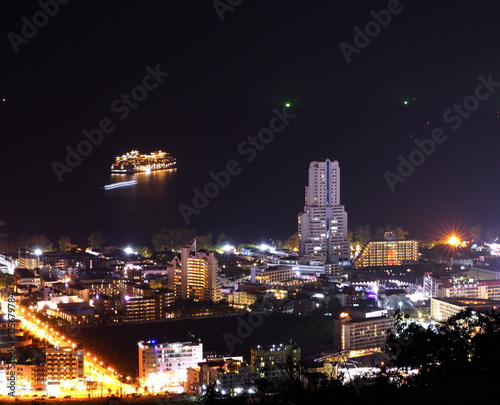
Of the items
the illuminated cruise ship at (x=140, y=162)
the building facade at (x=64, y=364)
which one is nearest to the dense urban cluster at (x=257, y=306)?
the building facade at (x=64, y=364)

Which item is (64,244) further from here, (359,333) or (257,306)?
(359,333)

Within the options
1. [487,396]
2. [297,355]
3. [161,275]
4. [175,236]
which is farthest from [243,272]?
[487,396]

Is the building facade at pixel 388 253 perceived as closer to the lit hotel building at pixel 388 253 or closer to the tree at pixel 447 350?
the lit hotel building at pixel 388 253

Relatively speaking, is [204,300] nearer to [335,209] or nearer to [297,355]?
[297,355]

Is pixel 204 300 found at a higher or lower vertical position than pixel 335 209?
lower

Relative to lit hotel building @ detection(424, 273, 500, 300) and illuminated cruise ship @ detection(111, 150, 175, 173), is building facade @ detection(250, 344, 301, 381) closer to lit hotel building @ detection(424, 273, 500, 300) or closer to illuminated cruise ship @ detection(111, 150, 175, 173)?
lit hotel building @ detection(424, 273, 500, 300)

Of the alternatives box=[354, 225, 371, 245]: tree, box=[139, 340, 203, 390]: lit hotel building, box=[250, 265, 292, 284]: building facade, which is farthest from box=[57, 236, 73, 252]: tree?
box=[139, 340, 203, 390]: lit hotel building
